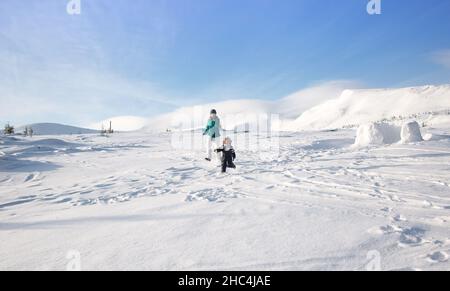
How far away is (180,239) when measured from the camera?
3.17m

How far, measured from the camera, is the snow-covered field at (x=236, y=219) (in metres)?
2.70

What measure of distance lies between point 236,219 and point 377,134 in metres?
10.7

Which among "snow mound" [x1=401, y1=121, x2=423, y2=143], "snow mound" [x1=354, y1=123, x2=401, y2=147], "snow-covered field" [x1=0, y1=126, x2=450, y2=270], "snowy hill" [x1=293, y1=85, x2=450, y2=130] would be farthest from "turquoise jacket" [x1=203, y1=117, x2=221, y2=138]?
"snowy hill" [x1=293, y1=85, x2=450, y2=130]

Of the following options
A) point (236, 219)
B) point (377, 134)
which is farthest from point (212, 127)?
point (377, 134)

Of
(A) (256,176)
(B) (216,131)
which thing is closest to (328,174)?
(A) (256,176)

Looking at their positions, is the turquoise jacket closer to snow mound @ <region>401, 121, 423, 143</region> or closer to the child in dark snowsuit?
the child in dark snowsuit

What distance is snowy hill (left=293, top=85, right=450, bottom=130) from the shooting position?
160ft

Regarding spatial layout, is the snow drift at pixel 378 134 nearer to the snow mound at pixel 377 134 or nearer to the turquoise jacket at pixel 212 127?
the snow mound at pixel 377 134

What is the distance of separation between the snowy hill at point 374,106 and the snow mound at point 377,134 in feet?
114

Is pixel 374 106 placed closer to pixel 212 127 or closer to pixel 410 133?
pixel 410 133

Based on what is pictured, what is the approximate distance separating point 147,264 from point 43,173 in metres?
7.35

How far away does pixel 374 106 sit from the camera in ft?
182

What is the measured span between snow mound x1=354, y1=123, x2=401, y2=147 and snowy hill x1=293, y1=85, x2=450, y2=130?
1368 inches
